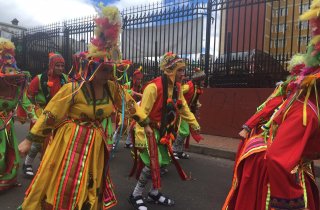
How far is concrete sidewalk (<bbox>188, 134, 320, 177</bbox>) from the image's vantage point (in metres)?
7.90

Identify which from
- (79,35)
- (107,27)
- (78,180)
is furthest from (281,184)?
(79,35)

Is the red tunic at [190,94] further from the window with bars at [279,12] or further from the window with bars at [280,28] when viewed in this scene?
the window with bars at [279,12]

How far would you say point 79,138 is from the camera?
348cm

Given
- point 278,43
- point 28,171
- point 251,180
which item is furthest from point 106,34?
point 278,43

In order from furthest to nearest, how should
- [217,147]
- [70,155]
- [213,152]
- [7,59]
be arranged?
[217,147] → [213,152] → [7,59] → [70,155]

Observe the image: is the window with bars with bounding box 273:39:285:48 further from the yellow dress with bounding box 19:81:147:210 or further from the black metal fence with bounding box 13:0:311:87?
the yellow dress with bounding box 19:81:147:210

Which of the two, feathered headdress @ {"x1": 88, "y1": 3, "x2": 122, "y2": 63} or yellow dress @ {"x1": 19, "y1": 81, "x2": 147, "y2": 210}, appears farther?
feathered headdress @ {"x1": 88, "y1": 3, "x2": 122, "y2": 63}

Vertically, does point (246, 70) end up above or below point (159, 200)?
above

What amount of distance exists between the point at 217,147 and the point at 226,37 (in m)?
3.16

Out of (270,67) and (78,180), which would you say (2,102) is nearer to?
(78,180)

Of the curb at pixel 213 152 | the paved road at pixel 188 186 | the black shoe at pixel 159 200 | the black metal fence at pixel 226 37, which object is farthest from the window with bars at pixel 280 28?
the black shoe at pixel 159 200

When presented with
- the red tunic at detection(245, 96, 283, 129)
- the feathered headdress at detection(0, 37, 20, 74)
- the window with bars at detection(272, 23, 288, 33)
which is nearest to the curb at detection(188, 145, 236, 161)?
the window with bars at detection(272, 23, 288, 33)

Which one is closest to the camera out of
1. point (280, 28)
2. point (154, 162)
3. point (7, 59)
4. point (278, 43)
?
point (154, 162)

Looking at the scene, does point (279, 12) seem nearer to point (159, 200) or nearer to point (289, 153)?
point (159, 200)
